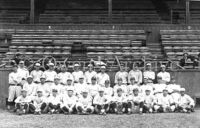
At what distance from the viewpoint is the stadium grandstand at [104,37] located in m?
19.5

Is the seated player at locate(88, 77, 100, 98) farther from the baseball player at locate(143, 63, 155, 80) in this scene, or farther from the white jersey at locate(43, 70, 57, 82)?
the baseball player at locate(143, 63, 155, 80)

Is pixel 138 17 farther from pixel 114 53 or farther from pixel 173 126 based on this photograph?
pixel 173 126

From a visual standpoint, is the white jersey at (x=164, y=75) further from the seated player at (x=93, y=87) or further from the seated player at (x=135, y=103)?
the seated player at (x=93, y=87)

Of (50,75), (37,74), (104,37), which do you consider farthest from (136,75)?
(104,37)

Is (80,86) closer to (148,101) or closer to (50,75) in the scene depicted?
(50,75)

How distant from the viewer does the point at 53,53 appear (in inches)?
885

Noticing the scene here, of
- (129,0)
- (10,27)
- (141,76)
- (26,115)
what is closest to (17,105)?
(26,115)

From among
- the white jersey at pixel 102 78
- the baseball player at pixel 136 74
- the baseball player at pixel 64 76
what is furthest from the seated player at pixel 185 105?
the baseball player at pixel 64 76

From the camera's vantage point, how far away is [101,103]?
15.4 m

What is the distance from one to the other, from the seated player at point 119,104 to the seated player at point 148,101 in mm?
851

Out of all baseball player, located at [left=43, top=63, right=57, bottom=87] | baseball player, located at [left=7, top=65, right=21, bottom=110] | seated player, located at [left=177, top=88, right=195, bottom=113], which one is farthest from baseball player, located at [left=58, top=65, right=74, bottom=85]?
seated player, located at [left=177, top=88, right=195, bottom=113]

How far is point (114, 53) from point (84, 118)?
8.95m

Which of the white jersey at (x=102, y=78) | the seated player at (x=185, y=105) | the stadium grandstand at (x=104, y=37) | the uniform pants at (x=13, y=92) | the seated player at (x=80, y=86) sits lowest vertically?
the seated player at (x=185, y=105)

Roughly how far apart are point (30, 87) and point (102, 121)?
408 centimetres
